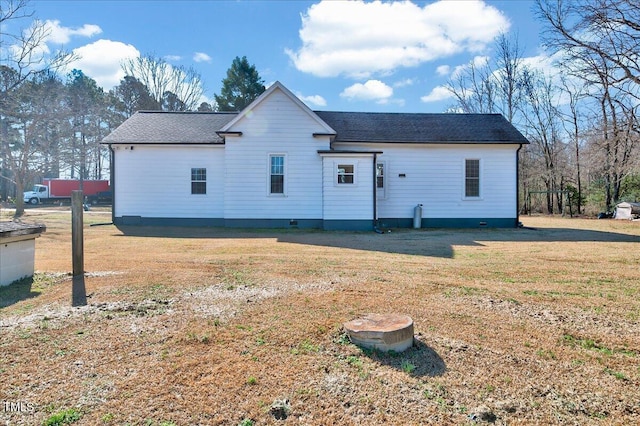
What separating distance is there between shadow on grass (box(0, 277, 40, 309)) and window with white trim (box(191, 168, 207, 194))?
10.5 m

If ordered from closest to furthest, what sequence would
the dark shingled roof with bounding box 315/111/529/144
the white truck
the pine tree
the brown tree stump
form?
the brown tree stump
the dark shingled roof with bounding box 315/111/529/144
the pine tree
the white truck

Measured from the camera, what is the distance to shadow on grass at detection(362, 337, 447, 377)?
3.34 m

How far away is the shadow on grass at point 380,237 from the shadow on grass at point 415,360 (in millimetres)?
6202

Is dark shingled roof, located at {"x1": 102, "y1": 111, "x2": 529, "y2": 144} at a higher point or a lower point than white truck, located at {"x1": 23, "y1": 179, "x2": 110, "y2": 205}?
higher

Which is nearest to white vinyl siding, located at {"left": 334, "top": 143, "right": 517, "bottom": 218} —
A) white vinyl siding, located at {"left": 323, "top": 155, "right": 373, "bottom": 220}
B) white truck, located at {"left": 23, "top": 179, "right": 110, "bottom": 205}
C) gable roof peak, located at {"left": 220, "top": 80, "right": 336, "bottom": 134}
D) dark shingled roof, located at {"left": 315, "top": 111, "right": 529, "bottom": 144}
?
dark shingled roof, located at {"left": 315, "top": 111, "right": 529, "bottom": 144}

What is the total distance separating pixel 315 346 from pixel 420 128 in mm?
15705

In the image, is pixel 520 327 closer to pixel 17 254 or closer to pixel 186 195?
pixel 17 254

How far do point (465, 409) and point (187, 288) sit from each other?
4361mm

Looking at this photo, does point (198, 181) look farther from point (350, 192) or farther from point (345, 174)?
point (350, 192)

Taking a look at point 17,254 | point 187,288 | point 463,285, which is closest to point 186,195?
point 17,254

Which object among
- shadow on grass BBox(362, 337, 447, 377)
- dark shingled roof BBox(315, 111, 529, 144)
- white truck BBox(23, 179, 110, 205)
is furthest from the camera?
white truck BBox(23, 179, 110, 205)

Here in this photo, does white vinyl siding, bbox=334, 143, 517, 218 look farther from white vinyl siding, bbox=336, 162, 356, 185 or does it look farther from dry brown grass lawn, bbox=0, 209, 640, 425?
dry brown grass lawn, bbox=0, 209, 640, 425

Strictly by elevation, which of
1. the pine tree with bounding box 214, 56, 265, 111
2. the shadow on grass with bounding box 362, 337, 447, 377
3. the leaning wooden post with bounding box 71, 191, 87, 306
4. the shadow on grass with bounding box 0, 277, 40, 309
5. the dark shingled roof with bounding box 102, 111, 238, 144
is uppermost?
the pine tree with bounding box 214, 56, 265, 111

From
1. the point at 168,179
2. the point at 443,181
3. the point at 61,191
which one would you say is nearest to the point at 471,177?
the point at 443,181
